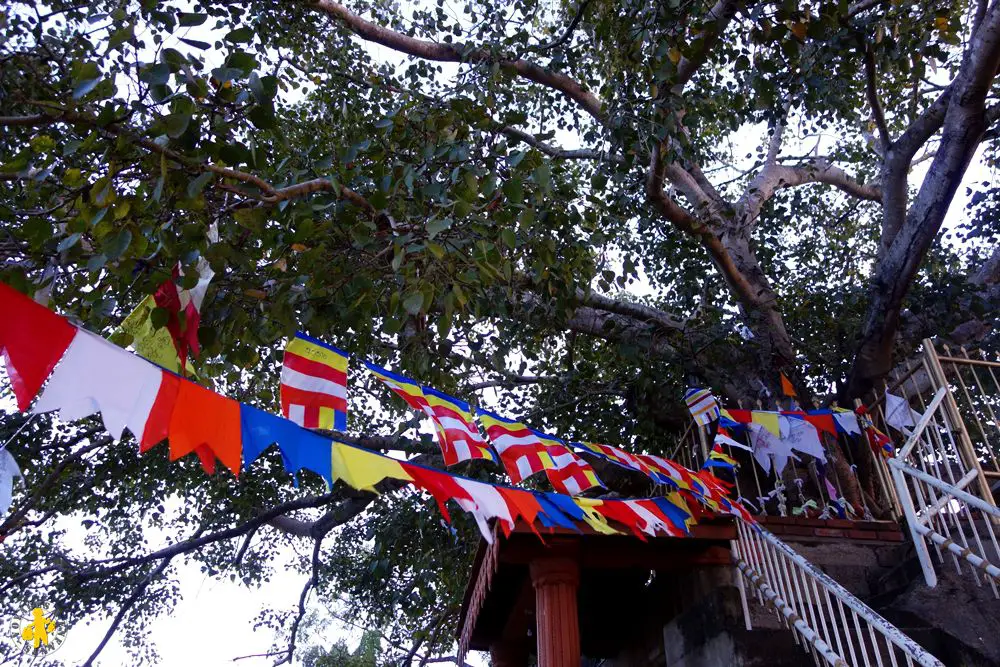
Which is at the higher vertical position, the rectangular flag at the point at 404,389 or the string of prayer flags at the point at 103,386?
the rectangular flag at the point at 404,389

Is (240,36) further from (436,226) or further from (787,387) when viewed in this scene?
(787,387)

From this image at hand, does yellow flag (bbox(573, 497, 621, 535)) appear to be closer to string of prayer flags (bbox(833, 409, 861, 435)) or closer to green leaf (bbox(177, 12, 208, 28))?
string of prayer flags (bbox(833, 409, 861, 435))

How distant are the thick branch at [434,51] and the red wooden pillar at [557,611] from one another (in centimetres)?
559

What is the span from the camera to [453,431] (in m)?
4.64

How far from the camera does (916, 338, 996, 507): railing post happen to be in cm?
519

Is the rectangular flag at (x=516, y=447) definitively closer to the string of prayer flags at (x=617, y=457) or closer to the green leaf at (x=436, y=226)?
the string of prayer flags at (x=617, y=457)

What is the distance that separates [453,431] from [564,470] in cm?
107

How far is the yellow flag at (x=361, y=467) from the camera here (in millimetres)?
3564

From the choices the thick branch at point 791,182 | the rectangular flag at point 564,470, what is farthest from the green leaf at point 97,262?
the thick branch at point 791,182

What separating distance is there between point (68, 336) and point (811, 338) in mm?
8254

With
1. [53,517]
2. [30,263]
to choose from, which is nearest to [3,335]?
[30,263]

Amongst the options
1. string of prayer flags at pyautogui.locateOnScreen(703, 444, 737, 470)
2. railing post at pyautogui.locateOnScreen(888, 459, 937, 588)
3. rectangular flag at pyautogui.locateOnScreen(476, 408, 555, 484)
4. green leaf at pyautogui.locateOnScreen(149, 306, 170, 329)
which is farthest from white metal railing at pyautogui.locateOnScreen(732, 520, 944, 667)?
green leaf at pyautogui.locateOnScreen(149, 306, 170, 329)

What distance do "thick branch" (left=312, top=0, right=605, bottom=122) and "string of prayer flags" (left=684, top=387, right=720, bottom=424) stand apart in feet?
13.6

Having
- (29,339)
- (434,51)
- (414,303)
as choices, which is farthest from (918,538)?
(434,51)
